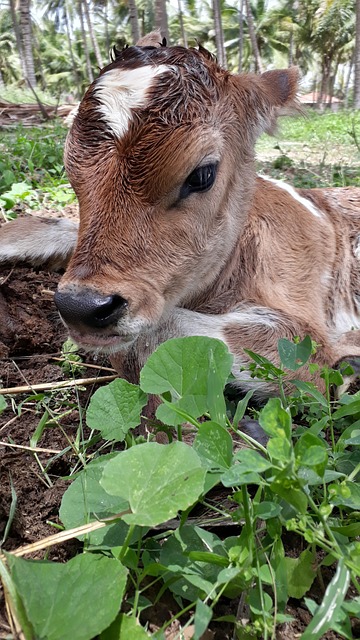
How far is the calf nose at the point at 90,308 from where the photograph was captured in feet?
5.96

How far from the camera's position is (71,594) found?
3.62ft

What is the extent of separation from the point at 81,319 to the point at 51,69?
48.3 metres

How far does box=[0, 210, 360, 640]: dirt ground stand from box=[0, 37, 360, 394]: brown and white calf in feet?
0.77

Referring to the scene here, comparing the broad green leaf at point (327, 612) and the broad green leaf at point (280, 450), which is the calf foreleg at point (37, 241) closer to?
the broad green leaf at point (280, 450)

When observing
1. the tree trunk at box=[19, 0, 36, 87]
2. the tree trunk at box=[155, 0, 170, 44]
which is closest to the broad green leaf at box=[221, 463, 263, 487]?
the tree trunk at box=[155, 0, 170, 44]

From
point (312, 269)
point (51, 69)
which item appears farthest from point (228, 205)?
point (51, 69)

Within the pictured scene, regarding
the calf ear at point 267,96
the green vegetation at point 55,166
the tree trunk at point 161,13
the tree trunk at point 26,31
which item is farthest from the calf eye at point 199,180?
the tree trunk at point 26,31

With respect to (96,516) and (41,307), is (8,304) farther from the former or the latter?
(96,516)

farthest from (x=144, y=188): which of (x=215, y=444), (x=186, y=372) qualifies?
(x=215, y=444)

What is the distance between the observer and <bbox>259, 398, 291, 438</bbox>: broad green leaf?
1.23 meters

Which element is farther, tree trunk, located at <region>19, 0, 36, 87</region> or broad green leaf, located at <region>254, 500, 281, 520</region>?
tree trunk, located at <region>19, 0, 36, 87</region>

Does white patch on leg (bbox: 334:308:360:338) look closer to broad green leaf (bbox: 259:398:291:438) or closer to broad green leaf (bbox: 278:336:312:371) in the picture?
broad green leaf (bbox: 278:336:312:371)

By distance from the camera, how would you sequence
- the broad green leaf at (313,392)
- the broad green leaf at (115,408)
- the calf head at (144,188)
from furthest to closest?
the calf head at (144,188) < the broad green leaf at (313,392) < the broad green leaf at (115,408)

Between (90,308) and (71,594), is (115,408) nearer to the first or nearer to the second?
(90,308)
